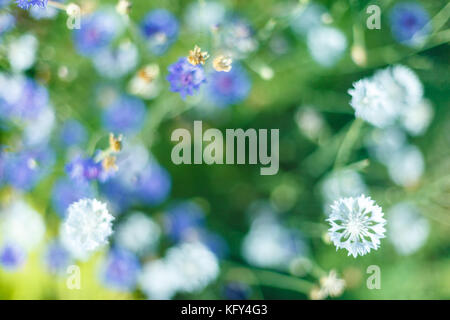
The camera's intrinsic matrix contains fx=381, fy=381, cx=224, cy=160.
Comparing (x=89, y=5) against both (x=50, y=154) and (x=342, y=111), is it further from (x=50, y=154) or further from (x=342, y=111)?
(x=342, y=111)

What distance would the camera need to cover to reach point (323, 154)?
4.57 feet

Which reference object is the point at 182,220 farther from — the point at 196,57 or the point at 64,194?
the point at 196,57

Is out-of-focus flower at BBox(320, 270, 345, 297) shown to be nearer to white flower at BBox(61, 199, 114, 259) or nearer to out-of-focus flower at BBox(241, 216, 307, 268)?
out-of-focus flower at BBox(241, 216, 307, 268)

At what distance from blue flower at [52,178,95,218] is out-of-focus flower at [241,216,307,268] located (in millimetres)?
659

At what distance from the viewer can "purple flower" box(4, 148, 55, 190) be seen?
116cm

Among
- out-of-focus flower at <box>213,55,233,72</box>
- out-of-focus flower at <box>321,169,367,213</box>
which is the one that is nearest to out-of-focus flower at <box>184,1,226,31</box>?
out-of-focus flower at <box>213,55,233,72</box>

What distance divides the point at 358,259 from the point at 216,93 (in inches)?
28.4

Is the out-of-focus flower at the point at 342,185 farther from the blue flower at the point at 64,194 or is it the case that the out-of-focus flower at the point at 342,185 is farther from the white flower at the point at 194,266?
the blue flower at the point at 64,194

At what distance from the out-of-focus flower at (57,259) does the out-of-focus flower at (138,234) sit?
0.17 m

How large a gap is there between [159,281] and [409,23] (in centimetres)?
116

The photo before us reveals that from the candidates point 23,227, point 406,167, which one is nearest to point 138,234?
point 23,227

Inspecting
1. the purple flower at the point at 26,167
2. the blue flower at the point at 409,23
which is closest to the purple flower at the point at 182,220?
the purple flower at the point at 26,167

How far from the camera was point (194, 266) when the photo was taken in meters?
1.23

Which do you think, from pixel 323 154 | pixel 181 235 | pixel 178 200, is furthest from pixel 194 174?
pixel 323 154
